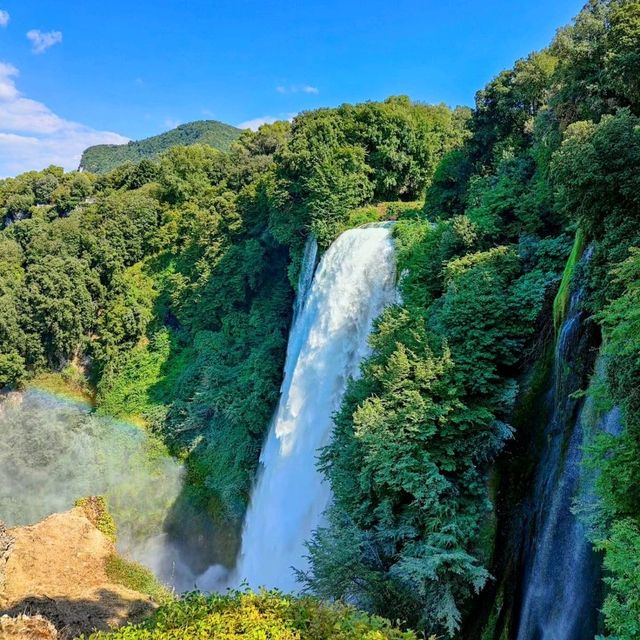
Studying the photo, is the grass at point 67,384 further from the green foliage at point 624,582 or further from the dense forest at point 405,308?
the green foliage at point 624,582

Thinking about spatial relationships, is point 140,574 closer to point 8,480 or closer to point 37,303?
point 8,480

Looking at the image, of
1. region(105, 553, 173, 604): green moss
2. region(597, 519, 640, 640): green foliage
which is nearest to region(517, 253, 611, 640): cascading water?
region(597, 519, 640, 640): green foliage

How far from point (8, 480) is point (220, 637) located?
25831mm

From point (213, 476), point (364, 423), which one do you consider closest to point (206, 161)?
point (213, 476)

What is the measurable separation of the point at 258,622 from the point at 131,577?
10515mm

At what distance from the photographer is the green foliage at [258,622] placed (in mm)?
5023

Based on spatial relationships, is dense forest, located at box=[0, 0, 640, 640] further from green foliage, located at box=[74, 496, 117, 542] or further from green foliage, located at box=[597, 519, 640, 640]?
green foliage, located at box=[74, 496, 117, 542]

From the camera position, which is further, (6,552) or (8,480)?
(8,480)

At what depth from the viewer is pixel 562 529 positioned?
22.4 feet

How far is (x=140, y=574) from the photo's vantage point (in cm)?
1416

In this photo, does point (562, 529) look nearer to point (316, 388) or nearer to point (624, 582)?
point (624, 582)

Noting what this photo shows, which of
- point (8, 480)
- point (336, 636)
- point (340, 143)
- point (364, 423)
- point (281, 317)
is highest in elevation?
point (340, 143)

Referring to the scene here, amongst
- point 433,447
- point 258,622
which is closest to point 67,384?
point 433,447

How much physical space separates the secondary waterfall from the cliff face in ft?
15.7
